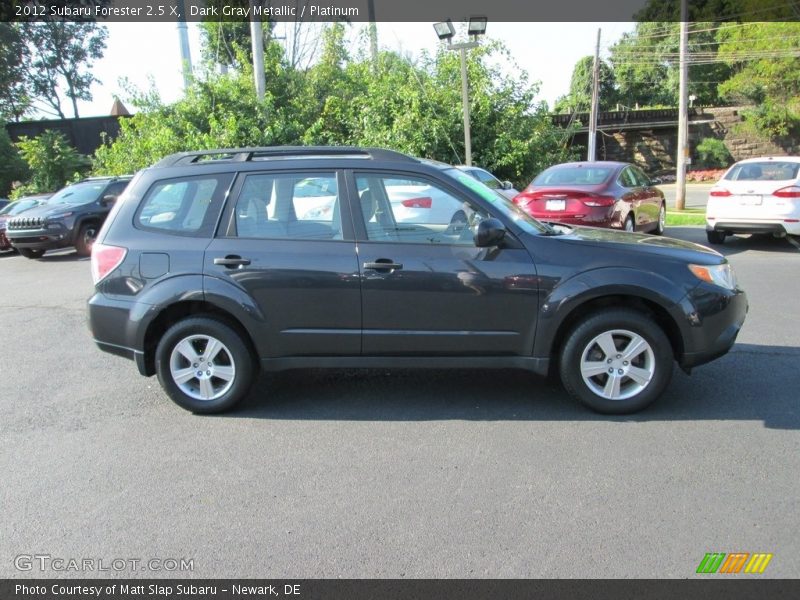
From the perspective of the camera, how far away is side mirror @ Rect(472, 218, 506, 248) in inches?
178

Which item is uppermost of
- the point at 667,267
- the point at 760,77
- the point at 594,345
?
the point at 760,77

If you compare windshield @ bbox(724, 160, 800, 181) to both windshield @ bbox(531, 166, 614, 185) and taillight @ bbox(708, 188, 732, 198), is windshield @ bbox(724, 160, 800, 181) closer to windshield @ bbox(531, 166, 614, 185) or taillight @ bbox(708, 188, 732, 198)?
taillight @ bbox(708, 188, 732, 198)

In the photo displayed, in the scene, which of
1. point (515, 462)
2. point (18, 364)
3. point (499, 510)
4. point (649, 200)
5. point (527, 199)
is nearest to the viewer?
point (499, 510)

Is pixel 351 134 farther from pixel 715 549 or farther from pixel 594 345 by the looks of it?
pixel 715 549

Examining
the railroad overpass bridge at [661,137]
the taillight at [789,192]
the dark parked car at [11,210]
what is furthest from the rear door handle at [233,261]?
the railroad overpass bridge at [661,137]

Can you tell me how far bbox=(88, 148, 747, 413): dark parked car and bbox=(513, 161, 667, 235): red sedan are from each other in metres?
6.00

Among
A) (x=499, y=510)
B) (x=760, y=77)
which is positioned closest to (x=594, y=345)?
(x=499, y=510)

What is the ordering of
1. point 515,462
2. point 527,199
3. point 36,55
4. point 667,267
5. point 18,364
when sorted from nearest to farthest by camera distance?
1. point 515,462
2. point 667,267
3. point 18,364
4. point 527,199
5. point 36,55

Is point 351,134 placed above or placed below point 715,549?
above

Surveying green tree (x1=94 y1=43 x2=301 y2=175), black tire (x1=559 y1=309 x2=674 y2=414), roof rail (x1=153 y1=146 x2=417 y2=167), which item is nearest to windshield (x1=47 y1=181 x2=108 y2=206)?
green tree (x1=94 y1=43 x2=301 y2=175)

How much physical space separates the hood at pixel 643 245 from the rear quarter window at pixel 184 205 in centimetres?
245

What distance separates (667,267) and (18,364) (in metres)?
5.74

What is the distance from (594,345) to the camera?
15.3 ft

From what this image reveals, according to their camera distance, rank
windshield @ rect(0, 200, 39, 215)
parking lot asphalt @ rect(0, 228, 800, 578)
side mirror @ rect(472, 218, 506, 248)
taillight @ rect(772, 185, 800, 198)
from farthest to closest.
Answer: windshield @ rect(0, 200, 39, 215), taillight @ rect(772, 185, 800, 198), side mirror @ rect(472, 218, 506, 248), parking lot asphalt @ rect(0, 228, 800, 578)
